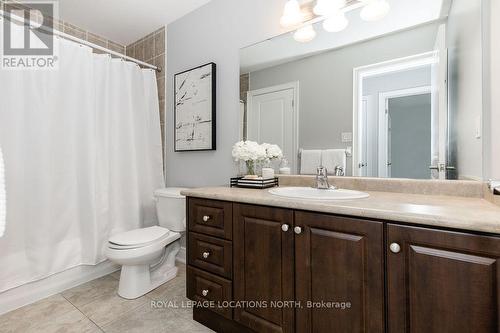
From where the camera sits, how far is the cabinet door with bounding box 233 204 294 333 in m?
1.13

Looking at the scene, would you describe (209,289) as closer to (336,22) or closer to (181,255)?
(181,255)

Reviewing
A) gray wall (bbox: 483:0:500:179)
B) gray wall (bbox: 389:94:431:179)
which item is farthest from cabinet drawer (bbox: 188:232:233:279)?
gray wall (bbox: 483:0:500:179)

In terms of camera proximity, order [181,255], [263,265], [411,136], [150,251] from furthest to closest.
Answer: [181,255] < [150,251] < [411,136] < [263,265]

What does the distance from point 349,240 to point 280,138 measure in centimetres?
96

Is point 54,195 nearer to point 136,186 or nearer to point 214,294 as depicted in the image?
point 136,186

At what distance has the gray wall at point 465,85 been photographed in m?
1.13

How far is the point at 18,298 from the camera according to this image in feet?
5.46

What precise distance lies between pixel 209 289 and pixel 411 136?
1.40m

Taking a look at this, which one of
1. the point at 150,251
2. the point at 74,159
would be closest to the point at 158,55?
the point at 74,159

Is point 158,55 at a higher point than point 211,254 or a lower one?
higher

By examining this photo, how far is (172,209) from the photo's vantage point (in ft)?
6.96

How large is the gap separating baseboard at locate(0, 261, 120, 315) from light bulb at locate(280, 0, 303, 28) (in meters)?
2.40

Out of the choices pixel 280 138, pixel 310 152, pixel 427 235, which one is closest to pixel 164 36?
pixel 280 138

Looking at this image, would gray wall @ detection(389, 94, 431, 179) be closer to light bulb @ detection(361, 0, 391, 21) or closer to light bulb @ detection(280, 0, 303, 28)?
light bulb @ detection(361, 0, 391, 21)
